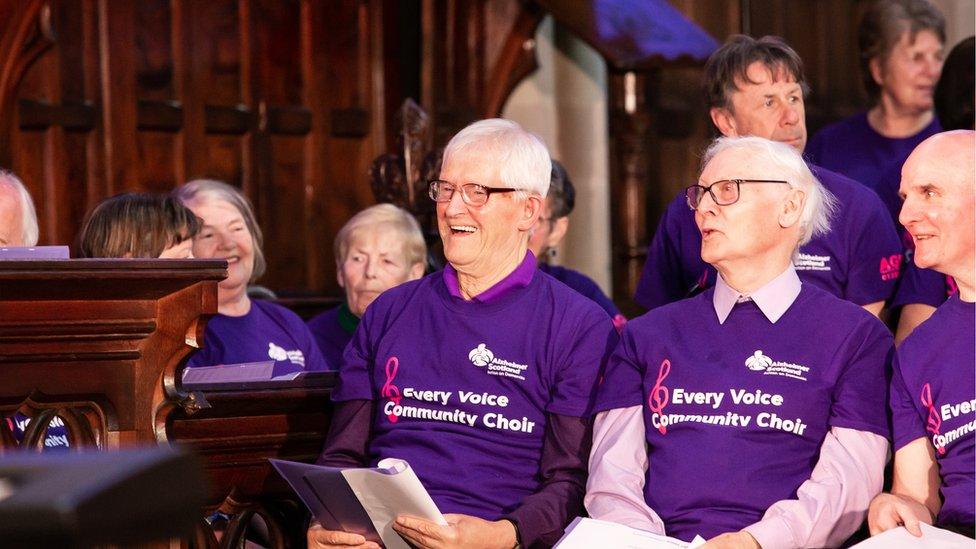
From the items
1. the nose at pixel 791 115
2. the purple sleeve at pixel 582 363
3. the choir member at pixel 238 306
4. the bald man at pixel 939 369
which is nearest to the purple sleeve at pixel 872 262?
the nose at pixel 791 115

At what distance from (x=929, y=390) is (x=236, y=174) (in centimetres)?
349

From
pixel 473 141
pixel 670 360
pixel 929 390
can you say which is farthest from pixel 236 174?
pixel 929 390

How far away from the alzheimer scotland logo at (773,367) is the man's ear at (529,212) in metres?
0.61

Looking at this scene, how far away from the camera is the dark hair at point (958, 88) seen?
414 centimetres

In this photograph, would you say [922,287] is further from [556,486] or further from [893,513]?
[556,486]

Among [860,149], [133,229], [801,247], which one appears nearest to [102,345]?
[133,229]

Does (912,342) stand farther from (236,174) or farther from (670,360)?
(236,174)

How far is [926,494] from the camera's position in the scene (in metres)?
2.87

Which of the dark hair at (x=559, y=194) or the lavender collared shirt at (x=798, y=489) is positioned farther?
the dark hair at (x=559, y=194)

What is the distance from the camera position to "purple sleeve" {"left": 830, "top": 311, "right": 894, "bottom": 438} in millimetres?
2922

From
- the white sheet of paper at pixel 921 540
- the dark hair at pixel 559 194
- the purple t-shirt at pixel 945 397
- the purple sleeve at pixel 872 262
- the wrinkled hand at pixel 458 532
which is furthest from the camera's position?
the dark hair at pixel 559 194

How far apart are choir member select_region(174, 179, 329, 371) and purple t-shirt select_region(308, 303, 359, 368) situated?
0.65ft

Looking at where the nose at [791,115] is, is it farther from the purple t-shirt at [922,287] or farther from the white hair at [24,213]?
the white hair at [24,213]

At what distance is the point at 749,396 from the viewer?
116 inches
